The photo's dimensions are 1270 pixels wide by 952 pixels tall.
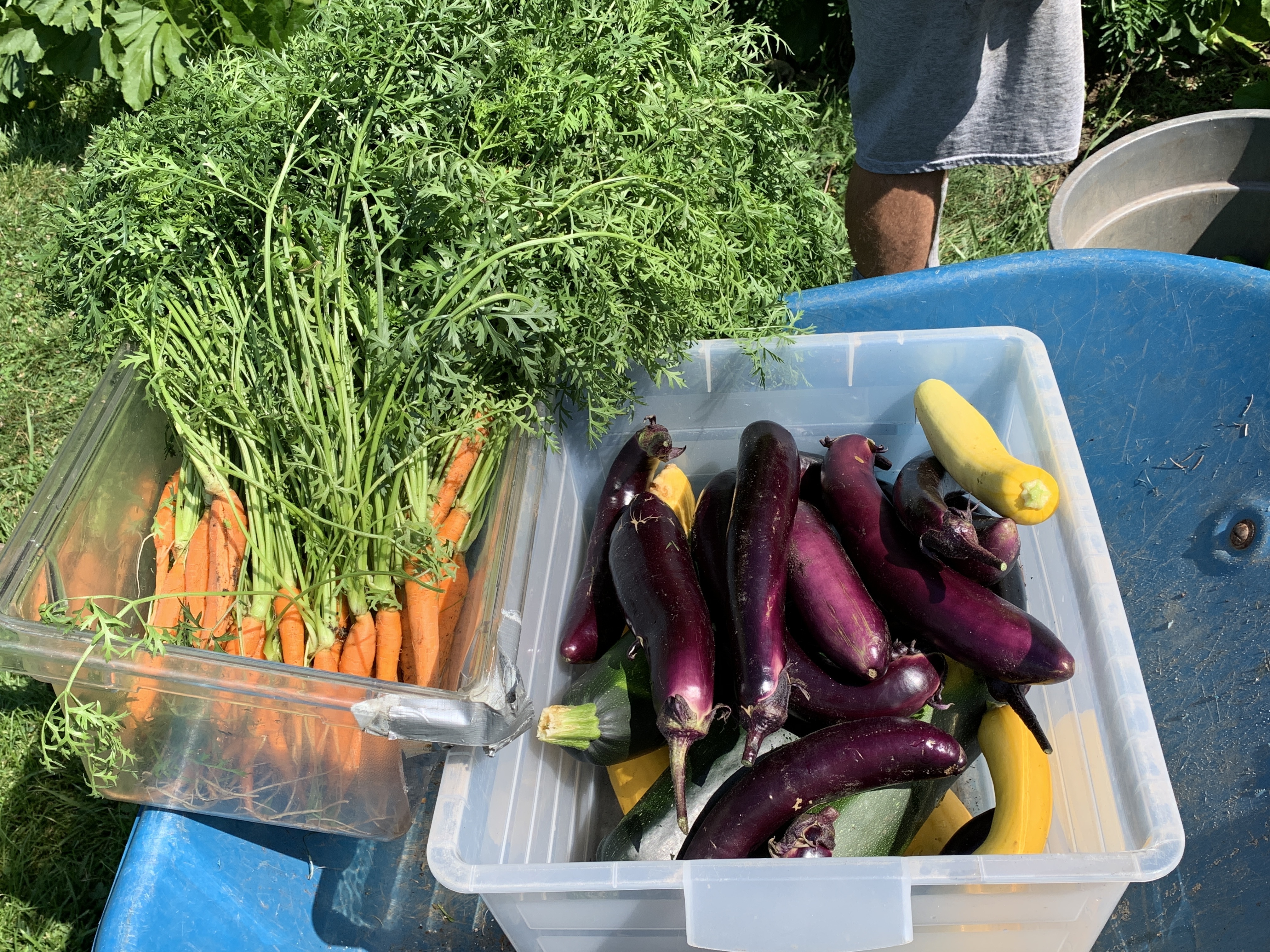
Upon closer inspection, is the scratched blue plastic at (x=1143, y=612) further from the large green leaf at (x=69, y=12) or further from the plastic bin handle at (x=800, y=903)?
the large green leaf at (x=69, y=12)

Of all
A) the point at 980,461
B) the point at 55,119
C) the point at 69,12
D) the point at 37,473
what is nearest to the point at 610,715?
the point at 980,461

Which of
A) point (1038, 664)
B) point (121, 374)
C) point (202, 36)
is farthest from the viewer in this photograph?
point (202, 36)

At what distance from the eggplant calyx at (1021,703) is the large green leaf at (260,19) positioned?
2.75 meters

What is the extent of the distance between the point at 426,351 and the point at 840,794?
825 millimetres

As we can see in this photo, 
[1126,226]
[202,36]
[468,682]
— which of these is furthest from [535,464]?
[202,36]

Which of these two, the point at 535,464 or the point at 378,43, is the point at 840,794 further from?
the point at 378,43

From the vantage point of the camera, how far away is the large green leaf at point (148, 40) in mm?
3256

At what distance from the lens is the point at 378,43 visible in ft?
4.83

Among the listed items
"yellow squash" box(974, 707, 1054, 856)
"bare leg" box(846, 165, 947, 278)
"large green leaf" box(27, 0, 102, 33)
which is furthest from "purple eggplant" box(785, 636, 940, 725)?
"large green leaf" box(27, 0, 102, 33)

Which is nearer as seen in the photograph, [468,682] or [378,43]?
[468,682]

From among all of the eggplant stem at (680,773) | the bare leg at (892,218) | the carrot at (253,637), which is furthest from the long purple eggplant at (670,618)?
the bare leg at (892,218)

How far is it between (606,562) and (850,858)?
637mm

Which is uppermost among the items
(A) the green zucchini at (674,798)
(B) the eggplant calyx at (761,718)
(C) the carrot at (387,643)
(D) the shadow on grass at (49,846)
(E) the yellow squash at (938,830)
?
(B) the eggplant calyx at (761,718)

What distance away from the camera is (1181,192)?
2443 mm
